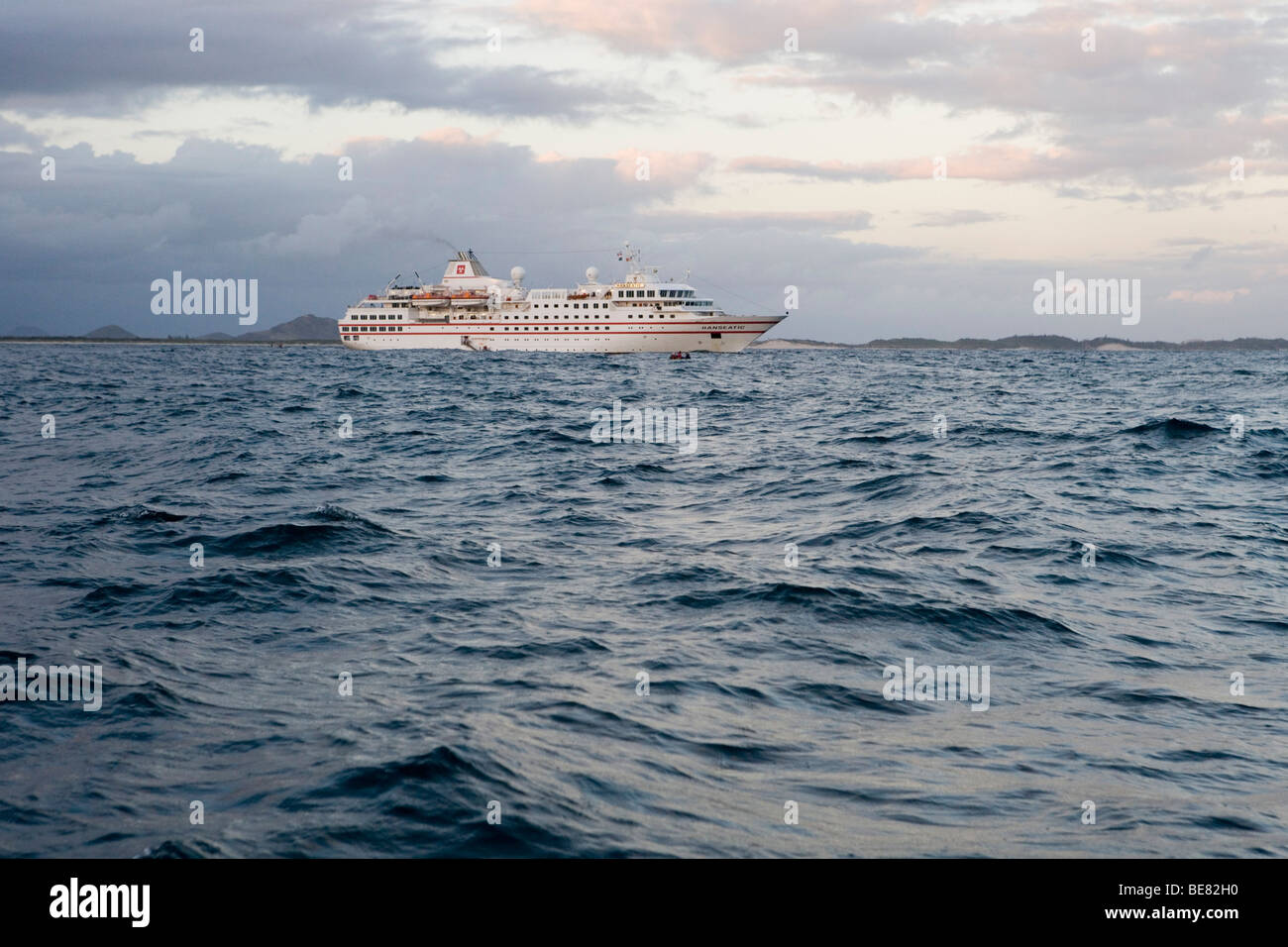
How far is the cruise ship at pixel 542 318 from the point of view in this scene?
110062 mm

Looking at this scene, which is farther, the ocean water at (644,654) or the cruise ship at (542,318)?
the cruise ship at (542,318)

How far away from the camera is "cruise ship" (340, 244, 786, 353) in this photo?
4333 inches

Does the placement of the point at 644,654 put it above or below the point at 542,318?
below

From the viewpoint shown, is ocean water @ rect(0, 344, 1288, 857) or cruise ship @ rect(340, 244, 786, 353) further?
cruise ship @ rect(340, 244, 786, 353)

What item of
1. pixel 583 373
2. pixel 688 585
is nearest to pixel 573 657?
pixel 688 585

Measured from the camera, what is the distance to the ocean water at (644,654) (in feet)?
20.5

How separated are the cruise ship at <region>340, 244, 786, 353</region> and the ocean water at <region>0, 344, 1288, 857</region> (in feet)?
288

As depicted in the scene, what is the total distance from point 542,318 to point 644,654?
10859 cm

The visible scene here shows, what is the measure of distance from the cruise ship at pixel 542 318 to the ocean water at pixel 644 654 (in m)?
87.8

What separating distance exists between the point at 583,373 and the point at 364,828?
67.4 m

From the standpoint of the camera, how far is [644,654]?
9.70 meters

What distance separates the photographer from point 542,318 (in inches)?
4560

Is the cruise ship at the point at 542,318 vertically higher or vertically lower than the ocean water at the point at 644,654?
higher

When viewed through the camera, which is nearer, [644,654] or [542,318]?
[644,654]
